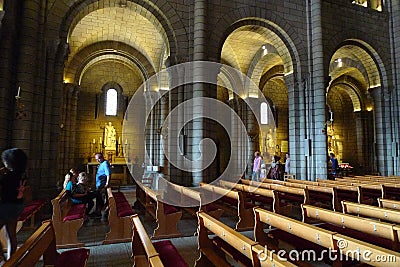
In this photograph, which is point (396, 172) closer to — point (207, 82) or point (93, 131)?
point (207, 82)

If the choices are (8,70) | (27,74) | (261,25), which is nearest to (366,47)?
(261,25)

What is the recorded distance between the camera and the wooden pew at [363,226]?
243cm

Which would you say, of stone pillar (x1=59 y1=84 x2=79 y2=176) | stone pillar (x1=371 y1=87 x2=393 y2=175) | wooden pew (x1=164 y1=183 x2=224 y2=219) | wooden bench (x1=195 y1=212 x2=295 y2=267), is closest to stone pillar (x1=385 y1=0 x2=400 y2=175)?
stone pillar (x1=371 y1=87 x2=393 y2=175)

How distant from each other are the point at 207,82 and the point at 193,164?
8.67 feet

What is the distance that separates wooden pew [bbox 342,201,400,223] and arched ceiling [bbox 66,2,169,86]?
9.06 m

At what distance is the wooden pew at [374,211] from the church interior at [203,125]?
3cm

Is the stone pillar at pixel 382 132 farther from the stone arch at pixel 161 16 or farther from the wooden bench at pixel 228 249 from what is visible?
the wooden bench at pixel 228 249

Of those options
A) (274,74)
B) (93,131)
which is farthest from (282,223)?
(274,74)

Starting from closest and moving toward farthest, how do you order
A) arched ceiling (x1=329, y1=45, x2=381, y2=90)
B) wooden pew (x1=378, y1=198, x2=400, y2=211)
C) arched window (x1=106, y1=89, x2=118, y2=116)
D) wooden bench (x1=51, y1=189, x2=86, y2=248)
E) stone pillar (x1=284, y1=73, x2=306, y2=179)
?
wooden pew (x1=378, y1=198, x2=400, y2=211) → wooden bench (x1=51, y1=189, x2=86, y2=248) → stone pillar (x1=284, y1=73, x2=306, y2=179) → arched ceiling (x1=329, y1=45, x2=381, y2=90) → arched window (x1=106, y1=89, x2=118, y2=116)

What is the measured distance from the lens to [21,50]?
655cm

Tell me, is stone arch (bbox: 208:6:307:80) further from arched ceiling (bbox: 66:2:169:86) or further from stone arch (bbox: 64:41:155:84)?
stone arch (bbox: 64:41:155:84)

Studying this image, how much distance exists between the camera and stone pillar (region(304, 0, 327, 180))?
10.0m

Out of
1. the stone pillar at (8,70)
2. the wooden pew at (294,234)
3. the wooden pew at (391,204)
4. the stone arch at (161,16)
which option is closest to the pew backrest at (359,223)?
→ the wooden pew at (294,234)

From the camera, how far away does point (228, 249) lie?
297 centimetres
